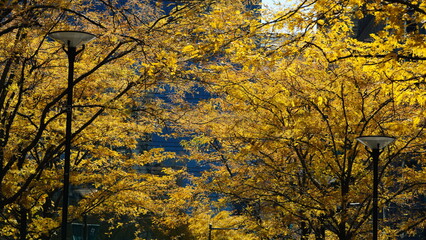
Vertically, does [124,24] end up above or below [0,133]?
above

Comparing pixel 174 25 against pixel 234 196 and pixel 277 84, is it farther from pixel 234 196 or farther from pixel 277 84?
pixel 234 196

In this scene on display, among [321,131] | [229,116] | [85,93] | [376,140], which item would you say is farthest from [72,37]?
[229,116]

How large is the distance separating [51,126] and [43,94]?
1106mm

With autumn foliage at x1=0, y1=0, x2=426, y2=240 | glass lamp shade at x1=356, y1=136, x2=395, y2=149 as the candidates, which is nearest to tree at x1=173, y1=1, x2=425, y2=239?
autumn foliage at x1=0, y1=0, x2=426, y2=240

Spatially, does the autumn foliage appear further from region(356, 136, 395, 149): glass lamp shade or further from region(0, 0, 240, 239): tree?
region(356, 136, 395, 149): glass lamp shade

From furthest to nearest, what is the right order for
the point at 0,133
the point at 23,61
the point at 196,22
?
the point at 0,133 → the point at 23,61 → the point at 196,22

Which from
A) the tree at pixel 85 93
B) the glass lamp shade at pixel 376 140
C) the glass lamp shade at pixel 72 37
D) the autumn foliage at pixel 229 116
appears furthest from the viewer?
the glass lamp shade at pixel 376 140

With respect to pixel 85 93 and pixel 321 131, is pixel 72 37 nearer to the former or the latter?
pixel 321 131

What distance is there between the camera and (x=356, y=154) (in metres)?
16.2

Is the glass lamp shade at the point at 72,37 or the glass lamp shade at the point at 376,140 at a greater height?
the glass lamp shade at the point at 72,37

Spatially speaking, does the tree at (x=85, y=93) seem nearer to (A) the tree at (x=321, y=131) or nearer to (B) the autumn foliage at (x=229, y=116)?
(B) the autumn foliage at (x=229, y=116)

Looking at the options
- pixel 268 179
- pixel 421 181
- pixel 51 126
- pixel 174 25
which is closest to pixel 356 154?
pixel 421 181

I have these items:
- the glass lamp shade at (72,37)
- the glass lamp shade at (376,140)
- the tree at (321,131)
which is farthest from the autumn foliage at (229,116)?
the glass lamp shade at (376,140)

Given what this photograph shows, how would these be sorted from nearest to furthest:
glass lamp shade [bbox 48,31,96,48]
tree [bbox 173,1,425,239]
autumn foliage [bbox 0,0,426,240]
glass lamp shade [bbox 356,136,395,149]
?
glass lamp shade [bbox 48,31,96,48]
autumn foliage [bbox 0,0,426,240]
glass lamp shade [bbox 356,136,395,149]
tree [bbox 173,1,425,239]
